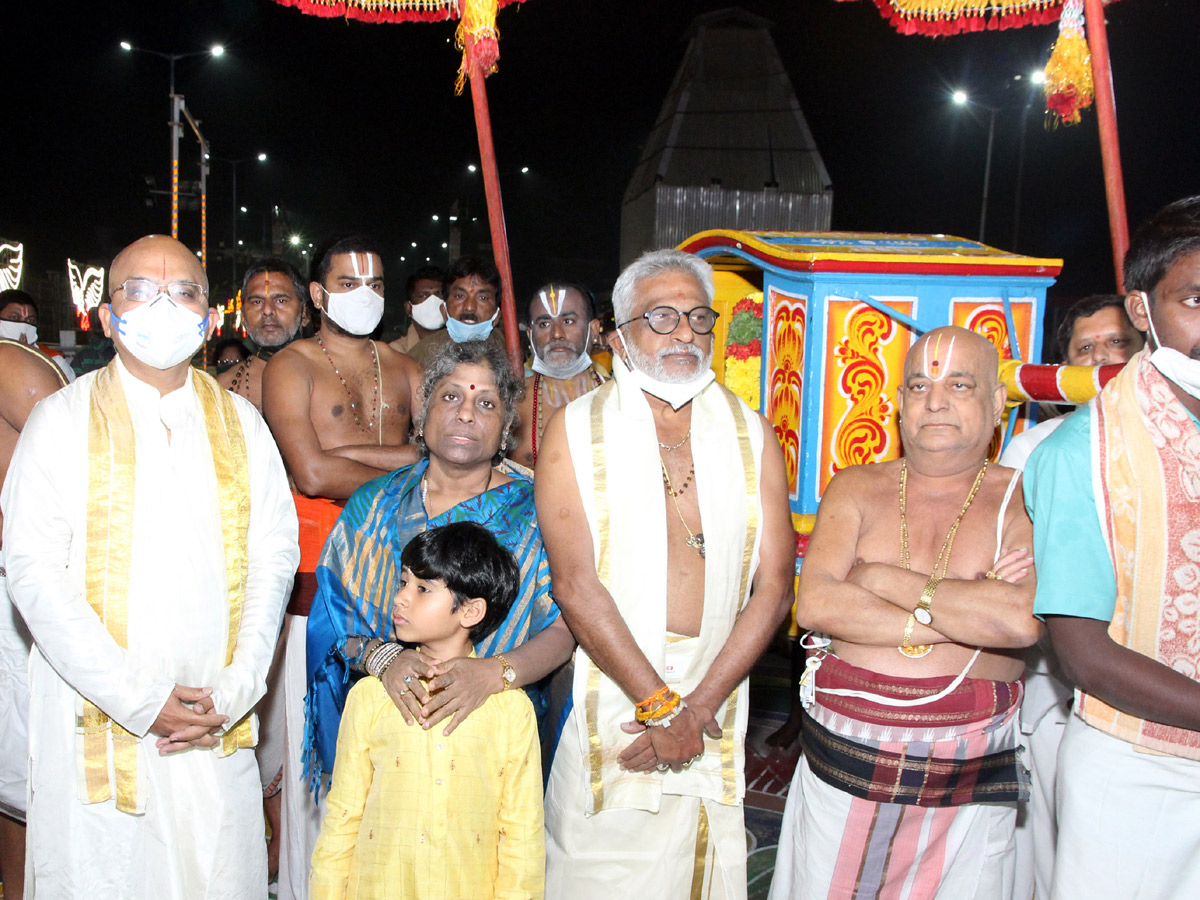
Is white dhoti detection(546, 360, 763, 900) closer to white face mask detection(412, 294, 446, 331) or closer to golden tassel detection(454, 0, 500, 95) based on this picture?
golden tassel detection(454, 0, 500, 95)

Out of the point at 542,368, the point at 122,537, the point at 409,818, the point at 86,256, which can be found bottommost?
the point at 409,818

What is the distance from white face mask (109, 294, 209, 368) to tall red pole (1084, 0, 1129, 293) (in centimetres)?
300

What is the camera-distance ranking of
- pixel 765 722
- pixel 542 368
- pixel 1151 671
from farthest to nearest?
pixel 765 722, pixel 542 368, pixel 1151 671

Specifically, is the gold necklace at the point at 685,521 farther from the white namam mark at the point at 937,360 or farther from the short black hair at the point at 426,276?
the short black hair at the point at 426,276

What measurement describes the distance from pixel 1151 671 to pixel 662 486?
129 centimetres

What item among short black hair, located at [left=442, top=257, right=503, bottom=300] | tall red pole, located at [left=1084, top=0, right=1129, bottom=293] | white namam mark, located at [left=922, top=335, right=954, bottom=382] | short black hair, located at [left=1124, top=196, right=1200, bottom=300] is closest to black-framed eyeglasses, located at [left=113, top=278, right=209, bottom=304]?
white namam mark, located at [left=922, top=335, right=954, bottom=382]

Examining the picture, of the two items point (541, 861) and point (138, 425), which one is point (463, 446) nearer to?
point (138, 425)

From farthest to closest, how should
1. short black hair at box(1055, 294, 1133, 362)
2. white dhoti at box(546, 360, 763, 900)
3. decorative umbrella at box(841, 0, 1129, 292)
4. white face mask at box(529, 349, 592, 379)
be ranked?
white face mask at box(529, 349, 592, 379)
short black hair at box(1055, 294, 1133, 362)
decorative umbrella at box(841, 0, 1129, 292)
white dhoti at box(546, 360, 763, 900)

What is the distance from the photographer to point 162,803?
7.85 ft

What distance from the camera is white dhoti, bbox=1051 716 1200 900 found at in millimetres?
1994

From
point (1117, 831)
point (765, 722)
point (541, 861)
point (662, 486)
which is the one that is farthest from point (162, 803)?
point (765, 722)

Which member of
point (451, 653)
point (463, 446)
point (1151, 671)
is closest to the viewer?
point (1151, 671)

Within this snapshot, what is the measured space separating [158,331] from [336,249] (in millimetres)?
1535

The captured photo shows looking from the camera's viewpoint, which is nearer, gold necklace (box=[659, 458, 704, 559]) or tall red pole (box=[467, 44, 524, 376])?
gold necklace (box=[659, 458, 704, 559])
